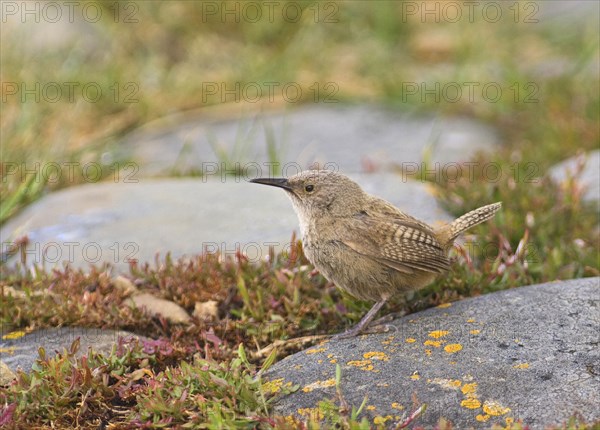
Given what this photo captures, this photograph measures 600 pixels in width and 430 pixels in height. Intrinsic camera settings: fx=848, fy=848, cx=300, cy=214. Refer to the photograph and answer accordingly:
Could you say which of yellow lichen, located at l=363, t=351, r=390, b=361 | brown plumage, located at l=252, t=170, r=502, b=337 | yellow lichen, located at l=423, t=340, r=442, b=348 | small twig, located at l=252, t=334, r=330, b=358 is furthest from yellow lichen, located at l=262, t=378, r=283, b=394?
yellow lichen, located at l=423, t=340, r=442, b=348

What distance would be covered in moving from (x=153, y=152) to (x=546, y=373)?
5637mm

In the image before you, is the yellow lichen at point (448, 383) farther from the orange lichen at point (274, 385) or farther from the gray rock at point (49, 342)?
the gray rock at point (49, 342)

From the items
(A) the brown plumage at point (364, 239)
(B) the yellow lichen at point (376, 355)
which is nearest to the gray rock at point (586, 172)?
(A) the brown plumage at point (364, 239)

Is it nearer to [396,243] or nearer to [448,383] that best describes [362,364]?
[448,383]

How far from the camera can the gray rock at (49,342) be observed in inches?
179

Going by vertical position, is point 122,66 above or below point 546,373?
above

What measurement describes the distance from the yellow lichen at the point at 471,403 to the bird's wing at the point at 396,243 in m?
1.08

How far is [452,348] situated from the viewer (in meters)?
4.19

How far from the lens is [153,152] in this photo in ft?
28.4

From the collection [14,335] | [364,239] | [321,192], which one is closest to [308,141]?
[321,192]

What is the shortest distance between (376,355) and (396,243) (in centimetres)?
80

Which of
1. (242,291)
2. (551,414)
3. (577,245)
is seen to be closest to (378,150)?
(577,245)

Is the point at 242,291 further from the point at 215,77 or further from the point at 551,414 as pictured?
the point at 215,77

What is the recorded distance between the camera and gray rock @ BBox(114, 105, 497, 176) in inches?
322
